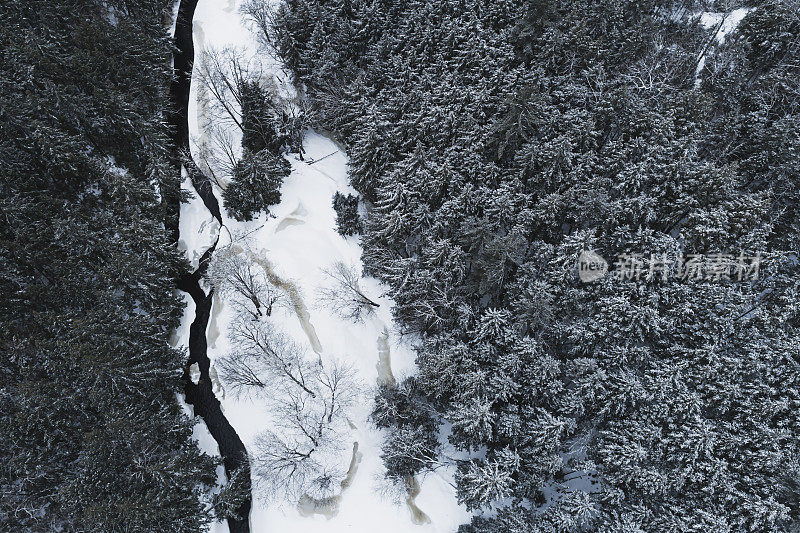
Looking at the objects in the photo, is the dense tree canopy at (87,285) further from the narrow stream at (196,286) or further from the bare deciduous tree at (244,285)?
the bare deciduous tree at (244,285)

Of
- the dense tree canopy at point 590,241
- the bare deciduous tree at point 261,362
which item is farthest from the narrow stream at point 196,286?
the dense tree canopy at point 590,241

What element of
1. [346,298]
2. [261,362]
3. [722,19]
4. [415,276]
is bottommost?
[261,362]

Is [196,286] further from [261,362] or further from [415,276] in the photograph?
[415,276]

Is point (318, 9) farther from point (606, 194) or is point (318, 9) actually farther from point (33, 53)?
point (606, 194)

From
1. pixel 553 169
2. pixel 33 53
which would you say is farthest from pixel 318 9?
pixel 553 169

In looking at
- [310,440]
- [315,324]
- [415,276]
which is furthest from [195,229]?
[415,276]

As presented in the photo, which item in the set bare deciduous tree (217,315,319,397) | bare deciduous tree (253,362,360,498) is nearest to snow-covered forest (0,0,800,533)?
bare deciduous tree (253,362,360,498)
